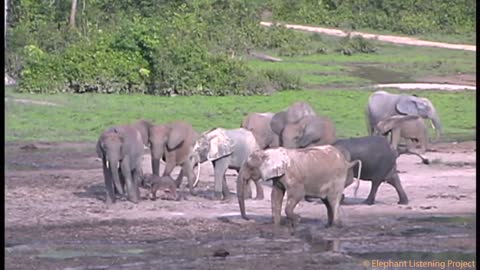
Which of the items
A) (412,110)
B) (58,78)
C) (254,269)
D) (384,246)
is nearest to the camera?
(254,269)

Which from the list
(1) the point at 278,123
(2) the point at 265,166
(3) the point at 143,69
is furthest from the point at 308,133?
(3) the point at 143,69

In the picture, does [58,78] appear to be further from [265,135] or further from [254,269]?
[254,269]

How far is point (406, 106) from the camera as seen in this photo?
21.4 meters

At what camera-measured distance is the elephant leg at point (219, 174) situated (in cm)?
1504

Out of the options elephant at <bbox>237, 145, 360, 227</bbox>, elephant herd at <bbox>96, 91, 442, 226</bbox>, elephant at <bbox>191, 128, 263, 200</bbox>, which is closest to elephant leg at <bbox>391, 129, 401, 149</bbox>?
elephant herd at <bbox>96, 91, 442, 226</bbox>

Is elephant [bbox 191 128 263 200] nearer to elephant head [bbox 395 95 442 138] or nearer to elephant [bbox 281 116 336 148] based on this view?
elephant [bbox 281 116 336 148]

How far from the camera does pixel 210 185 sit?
54.2ft

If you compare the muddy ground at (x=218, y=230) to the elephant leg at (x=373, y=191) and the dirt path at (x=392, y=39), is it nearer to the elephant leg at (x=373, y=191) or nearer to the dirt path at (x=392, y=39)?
the elephant leg at (x=373, y=191)

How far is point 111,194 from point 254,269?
4092 mm

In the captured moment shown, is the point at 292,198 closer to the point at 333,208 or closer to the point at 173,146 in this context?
the point at 333,208

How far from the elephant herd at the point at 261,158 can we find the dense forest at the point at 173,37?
10.3m

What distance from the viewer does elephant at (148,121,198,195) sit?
606 inches

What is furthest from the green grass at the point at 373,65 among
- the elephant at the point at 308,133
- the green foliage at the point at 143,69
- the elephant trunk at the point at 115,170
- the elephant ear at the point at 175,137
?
the elephant trunk at the point at 115,170

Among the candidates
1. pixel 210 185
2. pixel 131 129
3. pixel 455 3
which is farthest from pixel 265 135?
pixel 455 3
